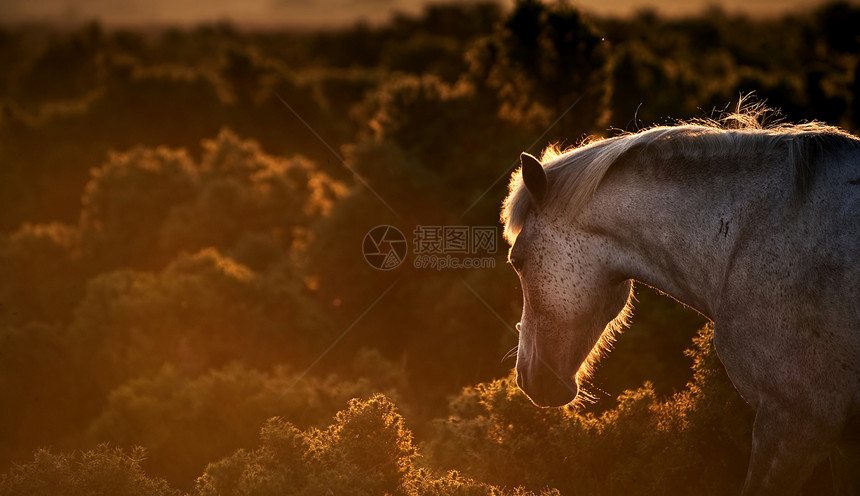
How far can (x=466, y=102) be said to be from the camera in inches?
542

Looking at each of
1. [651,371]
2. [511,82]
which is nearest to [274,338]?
[651,371]

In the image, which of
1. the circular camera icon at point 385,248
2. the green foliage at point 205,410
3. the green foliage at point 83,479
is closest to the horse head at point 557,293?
the green foliage at point 83,479

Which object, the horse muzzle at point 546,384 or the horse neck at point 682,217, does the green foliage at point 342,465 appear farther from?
the horse neck at point 682,217

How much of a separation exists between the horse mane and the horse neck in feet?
0.21

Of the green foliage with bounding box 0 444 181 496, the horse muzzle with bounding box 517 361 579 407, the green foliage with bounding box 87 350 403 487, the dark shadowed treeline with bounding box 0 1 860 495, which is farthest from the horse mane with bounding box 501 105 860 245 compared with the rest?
the green foliage with bounding box 87 350 403 487

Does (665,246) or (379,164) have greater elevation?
(379,164)

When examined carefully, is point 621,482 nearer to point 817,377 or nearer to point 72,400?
point 817,377

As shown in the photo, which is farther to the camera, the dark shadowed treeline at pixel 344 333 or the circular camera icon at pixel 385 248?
the circular camera icon at pixel 385 248

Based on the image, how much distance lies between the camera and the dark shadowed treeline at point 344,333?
15.8ft

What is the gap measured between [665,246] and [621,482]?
75.3 inches

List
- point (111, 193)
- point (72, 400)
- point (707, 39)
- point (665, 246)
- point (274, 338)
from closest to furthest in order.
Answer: point (665, 246) < point (72, 400) < point (274, 338) < point (111, 193) < point (707, 39)

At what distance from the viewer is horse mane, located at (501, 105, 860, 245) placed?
3.35m

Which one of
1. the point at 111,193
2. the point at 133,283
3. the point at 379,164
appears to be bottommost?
the point at 133,283

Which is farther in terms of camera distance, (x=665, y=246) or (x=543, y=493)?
(x=543, y=493)
